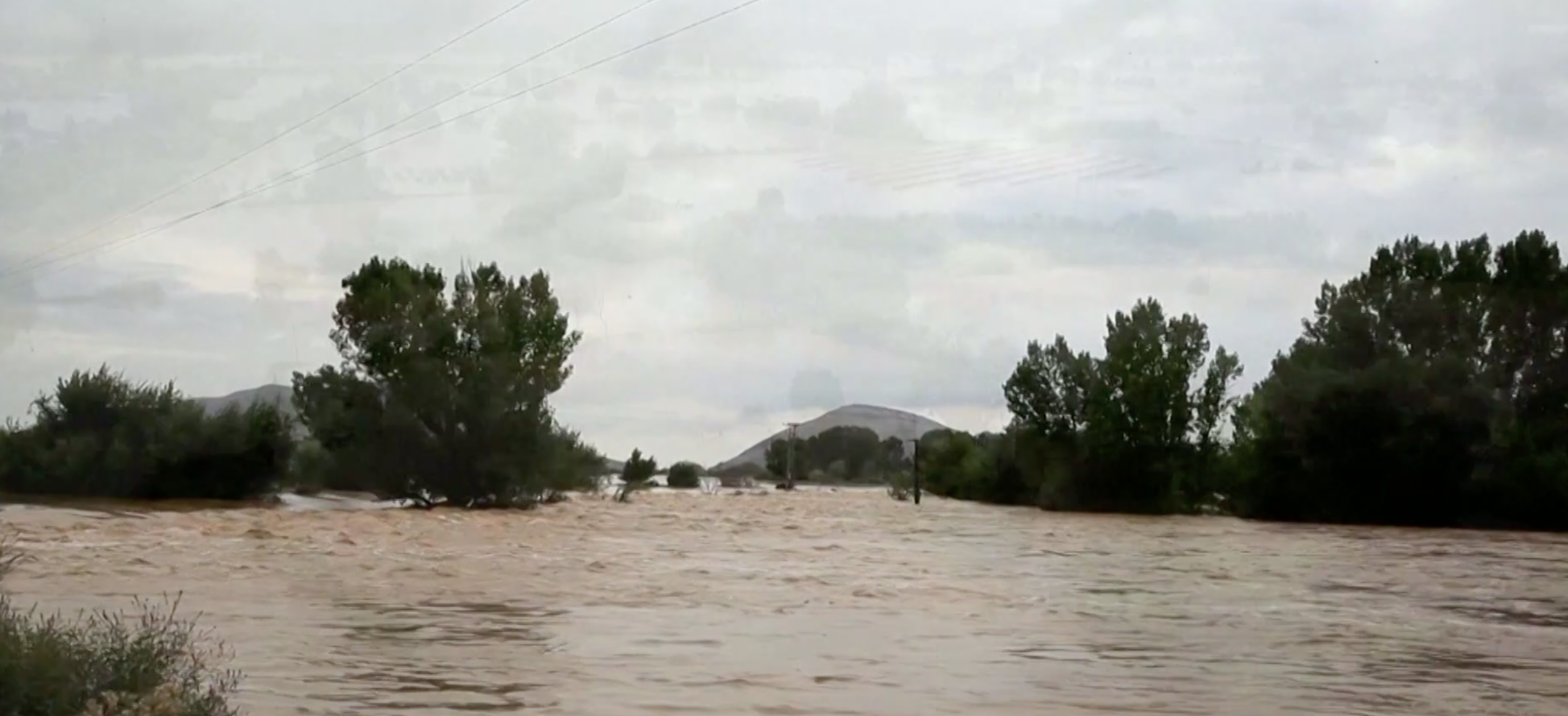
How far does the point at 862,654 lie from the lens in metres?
14.2

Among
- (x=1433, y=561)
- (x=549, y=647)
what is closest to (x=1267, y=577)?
(x=1433, y=561)

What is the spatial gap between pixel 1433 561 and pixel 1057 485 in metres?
36.9

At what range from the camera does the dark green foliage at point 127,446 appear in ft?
138

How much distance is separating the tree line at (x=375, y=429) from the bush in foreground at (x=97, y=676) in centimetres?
3694

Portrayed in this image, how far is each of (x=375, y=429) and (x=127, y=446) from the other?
7662 millimetres

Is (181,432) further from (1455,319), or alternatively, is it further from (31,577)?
(1455,319)

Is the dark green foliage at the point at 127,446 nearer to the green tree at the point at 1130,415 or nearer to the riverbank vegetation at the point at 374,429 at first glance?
the riverbank vegetation at the point at 374,429

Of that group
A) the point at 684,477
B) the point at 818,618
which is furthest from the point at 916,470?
the point at 818,618

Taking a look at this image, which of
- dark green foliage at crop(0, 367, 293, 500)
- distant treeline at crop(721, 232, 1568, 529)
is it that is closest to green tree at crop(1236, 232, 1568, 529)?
distant treeline at crop(721, 232, 1568, 529)

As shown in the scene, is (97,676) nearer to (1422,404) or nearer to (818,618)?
(818,618)

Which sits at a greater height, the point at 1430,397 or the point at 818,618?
the point at 1430,397

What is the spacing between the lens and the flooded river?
11.7m

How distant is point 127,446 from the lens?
4312 centimetres

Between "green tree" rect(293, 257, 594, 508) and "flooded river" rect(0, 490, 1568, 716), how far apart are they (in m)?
10.9
